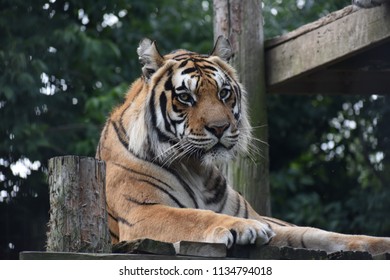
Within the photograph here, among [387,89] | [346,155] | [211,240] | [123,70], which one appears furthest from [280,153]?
[211,240]

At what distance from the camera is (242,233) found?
12.0 ft

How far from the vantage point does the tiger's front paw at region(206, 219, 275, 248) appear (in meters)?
3.65

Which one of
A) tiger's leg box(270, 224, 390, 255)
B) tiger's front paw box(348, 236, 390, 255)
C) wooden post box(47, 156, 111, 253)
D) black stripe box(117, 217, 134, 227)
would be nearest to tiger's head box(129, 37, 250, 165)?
black stripe box(117, 217, 134, 227)

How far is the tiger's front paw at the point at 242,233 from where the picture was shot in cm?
365

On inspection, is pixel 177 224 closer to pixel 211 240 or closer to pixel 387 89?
pixel 211 240

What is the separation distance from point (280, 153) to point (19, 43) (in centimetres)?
340

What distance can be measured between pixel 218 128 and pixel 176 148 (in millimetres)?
267

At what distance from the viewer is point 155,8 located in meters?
9.94

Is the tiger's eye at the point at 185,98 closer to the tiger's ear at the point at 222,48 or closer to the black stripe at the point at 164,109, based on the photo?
the black stripe at the point at 164,109

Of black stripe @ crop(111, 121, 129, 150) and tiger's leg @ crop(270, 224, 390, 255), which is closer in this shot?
tiger's leg @ crop(270, 224, 390, 255)

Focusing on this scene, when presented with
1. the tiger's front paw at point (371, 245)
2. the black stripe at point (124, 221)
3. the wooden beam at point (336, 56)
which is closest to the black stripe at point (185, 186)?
the black stripe at point (124, 221)

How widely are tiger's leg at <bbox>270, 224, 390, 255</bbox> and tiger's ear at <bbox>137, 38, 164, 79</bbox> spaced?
0.93 metres

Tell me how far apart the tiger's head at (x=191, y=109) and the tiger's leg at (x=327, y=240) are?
1.43ft

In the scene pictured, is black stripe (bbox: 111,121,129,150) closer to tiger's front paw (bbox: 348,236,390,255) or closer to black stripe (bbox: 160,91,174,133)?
black stripe (bbox: 160,91,174,133)
